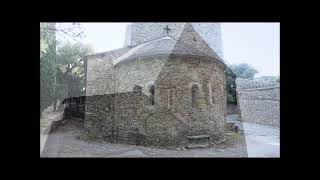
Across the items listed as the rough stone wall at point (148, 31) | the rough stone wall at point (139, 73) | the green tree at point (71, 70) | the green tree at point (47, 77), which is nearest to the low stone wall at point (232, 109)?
the rough stone wall at point (148, 31)

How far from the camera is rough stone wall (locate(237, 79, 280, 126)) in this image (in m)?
12.9

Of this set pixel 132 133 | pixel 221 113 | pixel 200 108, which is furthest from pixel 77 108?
pixel 221 113

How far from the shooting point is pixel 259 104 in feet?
43.4

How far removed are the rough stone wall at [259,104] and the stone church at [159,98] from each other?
3.22 metres

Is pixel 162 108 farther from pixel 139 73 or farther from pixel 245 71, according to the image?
pixel 245 71

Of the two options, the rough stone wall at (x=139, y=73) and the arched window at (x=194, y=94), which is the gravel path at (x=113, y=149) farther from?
the rough stone wall at (x=139, y=73)

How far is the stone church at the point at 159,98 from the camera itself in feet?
30.7

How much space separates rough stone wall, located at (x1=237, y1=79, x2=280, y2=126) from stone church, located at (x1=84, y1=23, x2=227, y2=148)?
10.6ft

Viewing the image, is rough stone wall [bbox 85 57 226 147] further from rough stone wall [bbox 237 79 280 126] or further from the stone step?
rough stone wall [bbox 237 79 280 126]

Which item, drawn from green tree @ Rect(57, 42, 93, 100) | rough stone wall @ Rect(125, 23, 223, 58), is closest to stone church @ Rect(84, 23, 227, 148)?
green tree @ Rect(57, 42, 93, 100)

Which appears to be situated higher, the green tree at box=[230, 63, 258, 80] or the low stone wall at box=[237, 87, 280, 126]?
the green tree at box=[230, 63, 258, 80]
